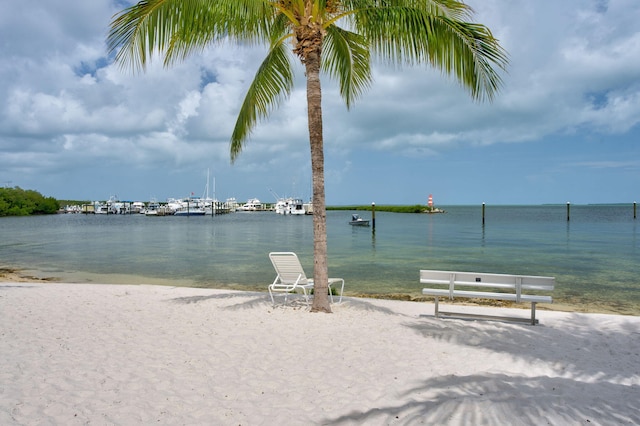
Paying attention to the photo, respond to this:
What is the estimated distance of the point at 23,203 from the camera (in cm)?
11781

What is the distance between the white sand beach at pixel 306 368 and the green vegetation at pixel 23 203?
124274mm

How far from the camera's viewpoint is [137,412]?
12.1ft

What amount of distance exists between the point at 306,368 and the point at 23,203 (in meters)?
137

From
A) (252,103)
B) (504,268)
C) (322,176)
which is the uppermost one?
(252,103)

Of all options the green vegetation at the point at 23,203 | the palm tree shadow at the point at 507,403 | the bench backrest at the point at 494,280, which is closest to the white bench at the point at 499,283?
the bench backrest at the point at 494,280

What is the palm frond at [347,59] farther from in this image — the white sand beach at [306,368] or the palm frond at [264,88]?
the white sand beach at [306,368]

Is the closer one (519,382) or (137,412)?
(137,412)

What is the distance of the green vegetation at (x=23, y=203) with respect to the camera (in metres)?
111

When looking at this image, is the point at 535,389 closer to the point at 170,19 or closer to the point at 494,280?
the point at 494,280

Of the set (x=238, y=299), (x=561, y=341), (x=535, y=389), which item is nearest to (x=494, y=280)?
(x=561, y=341)

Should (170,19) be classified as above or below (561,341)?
above

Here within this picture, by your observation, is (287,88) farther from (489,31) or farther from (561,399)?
(561,399)

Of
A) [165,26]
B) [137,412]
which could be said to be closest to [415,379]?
[137,412]

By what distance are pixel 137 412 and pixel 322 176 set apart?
207 inches
